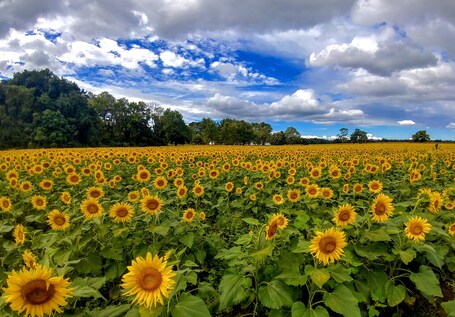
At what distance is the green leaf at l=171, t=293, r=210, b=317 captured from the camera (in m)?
2.03

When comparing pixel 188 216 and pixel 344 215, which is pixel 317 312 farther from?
pixel 188 216

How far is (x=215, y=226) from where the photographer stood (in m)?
6.94

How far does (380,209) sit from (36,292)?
129 inches

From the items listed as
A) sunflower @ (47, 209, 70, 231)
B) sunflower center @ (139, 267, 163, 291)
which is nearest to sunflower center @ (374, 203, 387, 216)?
sunflower center @ (139, 267, 163, 291)

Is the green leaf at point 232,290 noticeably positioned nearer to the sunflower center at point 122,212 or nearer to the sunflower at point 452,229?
the sunflower center at point 122,212

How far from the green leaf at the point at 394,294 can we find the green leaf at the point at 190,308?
2.07 meters

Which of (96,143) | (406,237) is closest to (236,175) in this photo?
(406,237)

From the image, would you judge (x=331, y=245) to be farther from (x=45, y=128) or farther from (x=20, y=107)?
(x=20, y=107)

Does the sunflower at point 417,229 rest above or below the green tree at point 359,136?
below

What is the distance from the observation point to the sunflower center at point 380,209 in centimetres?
339

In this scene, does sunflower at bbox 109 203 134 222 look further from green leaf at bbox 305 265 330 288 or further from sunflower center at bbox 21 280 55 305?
green leaf at bbox 305 265 330 288

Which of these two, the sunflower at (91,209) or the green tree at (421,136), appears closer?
the sunflower at (91,209)

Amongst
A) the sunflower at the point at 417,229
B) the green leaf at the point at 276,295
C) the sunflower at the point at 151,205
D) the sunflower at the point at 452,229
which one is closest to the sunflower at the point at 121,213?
the sunflower at the point at 151,205

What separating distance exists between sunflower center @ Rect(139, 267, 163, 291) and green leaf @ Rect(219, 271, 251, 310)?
934 millimetres
